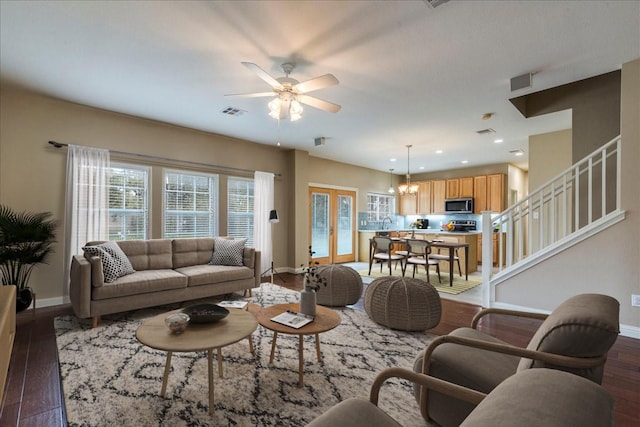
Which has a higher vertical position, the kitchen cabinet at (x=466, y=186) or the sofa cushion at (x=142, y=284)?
the kitchen cabinet at (x=466, y=186)

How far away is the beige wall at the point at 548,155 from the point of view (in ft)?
15.2

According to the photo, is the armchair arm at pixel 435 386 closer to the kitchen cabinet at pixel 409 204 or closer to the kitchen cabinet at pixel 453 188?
the kitchen cabinet at pixel 453 188

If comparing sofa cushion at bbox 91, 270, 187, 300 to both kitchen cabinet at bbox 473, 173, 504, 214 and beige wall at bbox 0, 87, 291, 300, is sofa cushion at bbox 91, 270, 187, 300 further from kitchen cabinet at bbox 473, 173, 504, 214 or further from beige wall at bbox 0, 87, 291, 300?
kitchen cabinet at bbox 473, 173, 504, 214

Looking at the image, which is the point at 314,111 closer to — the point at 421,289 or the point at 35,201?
the point at 421,289

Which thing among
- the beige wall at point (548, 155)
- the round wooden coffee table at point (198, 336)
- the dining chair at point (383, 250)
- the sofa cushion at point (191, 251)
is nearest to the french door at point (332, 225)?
the dining chair at point (383, 250)

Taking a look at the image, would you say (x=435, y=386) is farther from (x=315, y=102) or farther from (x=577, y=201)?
(x=577, y=201)

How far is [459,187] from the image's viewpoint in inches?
317

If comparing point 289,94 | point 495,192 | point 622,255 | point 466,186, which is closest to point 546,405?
point 289,94

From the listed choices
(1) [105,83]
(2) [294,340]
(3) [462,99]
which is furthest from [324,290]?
(1) [105,83]

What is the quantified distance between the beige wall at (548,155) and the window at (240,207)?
16.3ft

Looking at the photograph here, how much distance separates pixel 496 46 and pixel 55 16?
138 inches

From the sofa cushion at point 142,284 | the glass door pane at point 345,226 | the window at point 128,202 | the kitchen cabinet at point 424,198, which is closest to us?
the sofa cushion at point 142,284

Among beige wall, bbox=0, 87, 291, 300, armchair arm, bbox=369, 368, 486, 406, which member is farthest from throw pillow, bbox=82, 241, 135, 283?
armchair arm, bbox=369, 368, 486, 406

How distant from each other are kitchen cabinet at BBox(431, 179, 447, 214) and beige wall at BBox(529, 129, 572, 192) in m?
3.38
